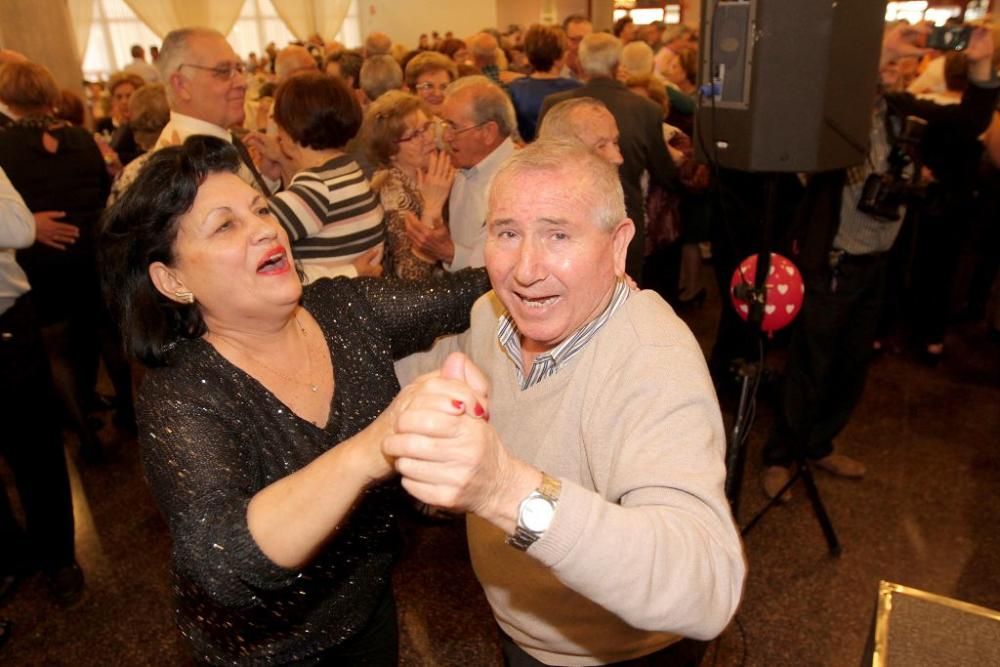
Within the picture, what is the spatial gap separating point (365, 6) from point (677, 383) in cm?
1614

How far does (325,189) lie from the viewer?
7.70 ft

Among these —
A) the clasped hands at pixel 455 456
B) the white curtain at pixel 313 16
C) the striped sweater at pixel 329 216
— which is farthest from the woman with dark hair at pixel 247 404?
the white curtain at pixel 313 16

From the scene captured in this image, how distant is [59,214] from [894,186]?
136 inches

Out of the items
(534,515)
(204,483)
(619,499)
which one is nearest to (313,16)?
(204,483)

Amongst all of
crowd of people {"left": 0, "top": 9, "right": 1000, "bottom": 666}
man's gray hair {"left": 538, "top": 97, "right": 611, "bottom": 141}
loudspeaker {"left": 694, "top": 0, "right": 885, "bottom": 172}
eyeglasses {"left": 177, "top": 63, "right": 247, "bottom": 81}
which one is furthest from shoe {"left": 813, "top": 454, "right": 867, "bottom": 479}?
eyeglasses {"left": 177, "top": 63, "right": 247, "bottom": 81}

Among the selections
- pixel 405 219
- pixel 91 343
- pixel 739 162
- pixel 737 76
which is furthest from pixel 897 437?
pixel 91 343

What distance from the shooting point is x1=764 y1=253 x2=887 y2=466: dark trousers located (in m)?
2.85

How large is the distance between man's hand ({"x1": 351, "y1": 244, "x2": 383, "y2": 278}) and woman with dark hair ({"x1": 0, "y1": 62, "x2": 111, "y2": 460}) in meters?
1.56

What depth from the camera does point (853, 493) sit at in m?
3.03

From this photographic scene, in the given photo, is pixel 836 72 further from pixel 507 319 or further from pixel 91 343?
pixel 91 343

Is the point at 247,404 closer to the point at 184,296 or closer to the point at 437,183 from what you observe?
the point at 184,296

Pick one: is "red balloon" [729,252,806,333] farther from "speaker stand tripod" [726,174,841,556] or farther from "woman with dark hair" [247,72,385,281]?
"woman with dark hair" [247,72,385,281]

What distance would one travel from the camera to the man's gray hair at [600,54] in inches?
147

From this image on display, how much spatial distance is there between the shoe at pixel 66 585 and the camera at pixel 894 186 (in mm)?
3330
